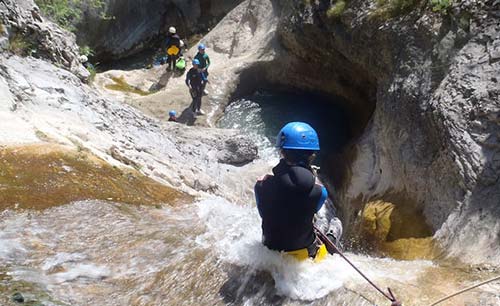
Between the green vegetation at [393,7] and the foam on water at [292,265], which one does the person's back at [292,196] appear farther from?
the green vegetation at [393,7]

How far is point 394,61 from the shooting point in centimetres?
1127

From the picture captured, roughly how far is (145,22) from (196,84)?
32.0 ft

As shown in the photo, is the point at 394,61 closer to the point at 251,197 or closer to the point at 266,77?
the point at 251,197

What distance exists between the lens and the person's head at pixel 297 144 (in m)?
4.72

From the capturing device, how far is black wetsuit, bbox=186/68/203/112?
16969mm

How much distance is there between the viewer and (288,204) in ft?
15.1

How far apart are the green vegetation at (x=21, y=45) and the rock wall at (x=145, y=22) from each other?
1284cm

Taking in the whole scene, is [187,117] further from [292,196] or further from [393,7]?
[292,196]

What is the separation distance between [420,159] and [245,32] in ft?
43.5

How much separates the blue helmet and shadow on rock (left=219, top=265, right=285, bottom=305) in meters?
1.43

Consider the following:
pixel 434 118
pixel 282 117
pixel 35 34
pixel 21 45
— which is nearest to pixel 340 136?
pixel 282 117

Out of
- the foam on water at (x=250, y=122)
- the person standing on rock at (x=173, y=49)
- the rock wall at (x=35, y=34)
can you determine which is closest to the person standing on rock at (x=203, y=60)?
the foam on water at (x=250, y=122)

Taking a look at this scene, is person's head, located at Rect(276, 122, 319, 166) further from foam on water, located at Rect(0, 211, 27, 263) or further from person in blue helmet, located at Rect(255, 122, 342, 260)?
foam on water, located at Rect(0, 211, 27, 263)

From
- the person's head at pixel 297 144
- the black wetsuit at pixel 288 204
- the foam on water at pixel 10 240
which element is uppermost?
the person's head at pixel 297 144
